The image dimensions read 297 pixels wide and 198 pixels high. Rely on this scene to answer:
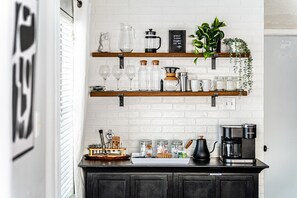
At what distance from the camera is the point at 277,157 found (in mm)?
5422

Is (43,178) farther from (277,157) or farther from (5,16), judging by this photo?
(277,157)

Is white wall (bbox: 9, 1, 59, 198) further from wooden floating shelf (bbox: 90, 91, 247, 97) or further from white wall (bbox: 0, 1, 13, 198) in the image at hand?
wooden floating shelf (bbox: 90, 91, 247, 97)

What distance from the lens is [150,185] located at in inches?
174

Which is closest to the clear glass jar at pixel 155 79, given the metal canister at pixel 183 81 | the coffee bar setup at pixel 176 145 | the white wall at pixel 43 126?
the coffee bar setup at pixel 176 145

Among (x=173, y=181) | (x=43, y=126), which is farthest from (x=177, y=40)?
(x=43, y=126)

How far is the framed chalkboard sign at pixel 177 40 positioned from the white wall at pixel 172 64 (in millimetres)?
72

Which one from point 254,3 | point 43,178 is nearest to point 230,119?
point 254,3

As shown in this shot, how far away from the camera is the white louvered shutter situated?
13.0 ft

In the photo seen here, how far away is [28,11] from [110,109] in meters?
2.74

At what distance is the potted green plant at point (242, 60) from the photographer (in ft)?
15.6

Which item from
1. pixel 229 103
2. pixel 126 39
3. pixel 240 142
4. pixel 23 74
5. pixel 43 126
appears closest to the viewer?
pixel 23 74

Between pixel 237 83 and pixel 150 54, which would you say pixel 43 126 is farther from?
pixel 237 83

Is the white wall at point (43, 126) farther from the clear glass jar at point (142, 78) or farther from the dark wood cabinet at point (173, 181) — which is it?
the clear glass jar at point (142, 78)

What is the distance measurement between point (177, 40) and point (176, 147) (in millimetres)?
1038
